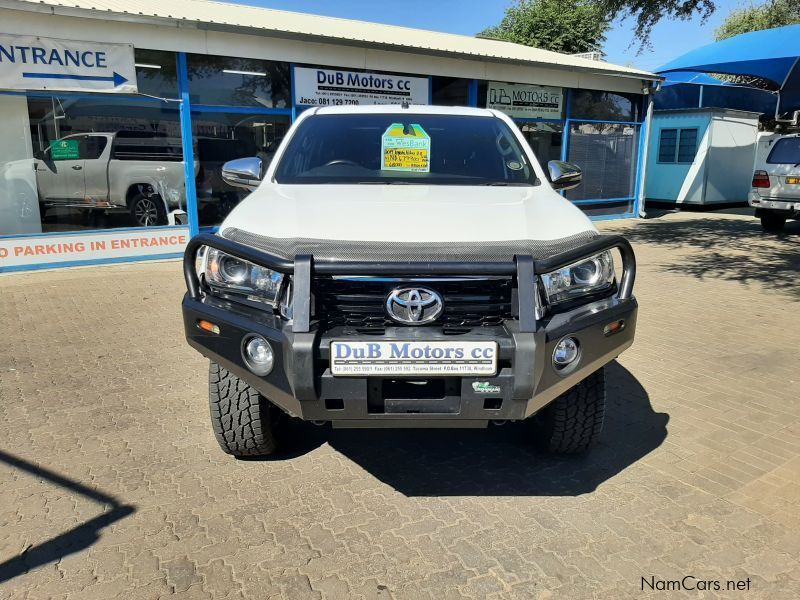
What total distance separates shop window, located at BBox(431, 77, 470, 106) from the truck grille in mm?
10594

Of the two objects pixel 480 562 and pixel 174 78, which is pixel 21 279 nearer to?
pixel 174 78

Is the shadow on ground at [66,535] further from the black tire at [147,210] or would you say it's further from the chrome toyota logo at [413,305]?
the black tire at [147,210]

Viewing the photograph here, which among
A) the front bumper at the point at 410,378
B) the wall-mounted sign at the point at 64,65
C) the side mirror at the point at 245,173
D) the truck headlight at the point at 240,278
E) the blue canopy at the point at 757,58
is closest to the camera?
the front bumper at the point at 410,378

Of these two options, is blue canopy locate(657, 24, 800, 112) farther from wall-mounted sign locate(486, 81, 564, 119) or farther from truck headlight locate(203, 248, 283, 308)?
truck headlight locate(203, 248, 283, 308)

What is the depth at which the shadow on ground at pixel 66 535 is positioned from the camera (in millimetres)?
2578

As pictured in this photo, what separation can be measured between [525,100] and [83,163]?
9.03m

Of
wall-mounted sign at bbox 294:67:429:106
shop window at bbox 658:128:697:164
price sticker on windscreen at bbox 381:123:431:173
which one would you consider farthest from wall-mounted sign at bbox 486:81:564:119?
price sticker on windscreen at bbox 381:123:431:173

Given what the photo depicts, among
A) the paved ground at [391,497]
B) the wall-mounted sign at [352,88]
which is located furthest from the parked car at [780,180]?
the paved ground at [391,497]

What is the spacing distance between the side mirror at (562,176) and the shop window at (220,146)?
718 cm

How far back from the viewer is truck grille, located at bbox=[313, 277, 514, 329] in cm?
258

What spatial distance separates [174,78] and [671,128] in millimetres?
14248

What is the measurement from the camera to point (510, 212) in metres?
3.06

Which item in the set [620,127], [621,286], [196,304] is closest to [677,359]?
[621,286]

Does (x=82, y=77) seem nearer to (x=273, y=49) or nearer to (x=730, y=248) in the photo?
(x=273, y=49)
